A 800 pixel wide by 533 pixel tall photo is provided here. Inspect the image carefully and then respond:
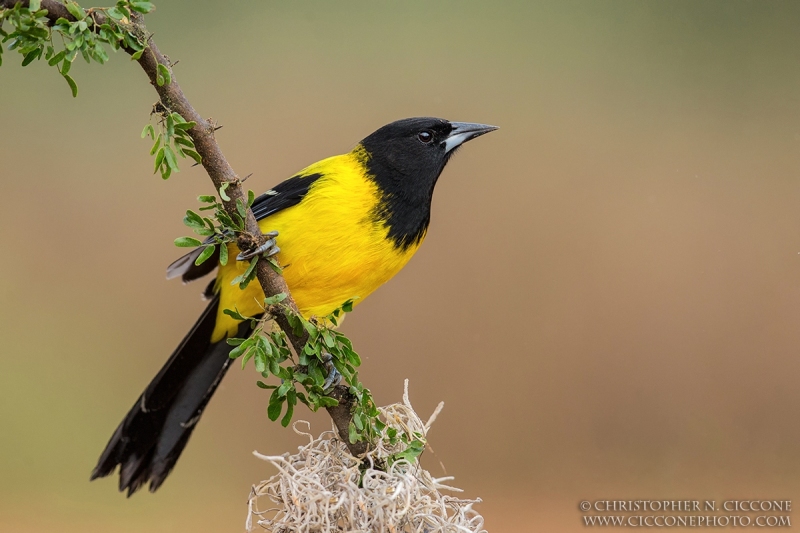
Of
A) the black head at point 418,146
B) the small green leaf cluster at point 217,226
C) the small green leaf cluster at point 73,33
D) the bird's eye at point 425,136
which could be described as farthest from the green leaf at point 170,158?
the bird's eye at point 425,136

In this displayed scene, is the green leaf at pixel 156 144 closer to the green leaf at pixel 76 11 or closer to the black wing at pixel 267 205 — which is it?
the green leaf at pixel 76 11

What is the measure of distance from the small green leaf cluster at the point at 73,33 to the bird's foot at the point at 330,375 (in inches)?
32.3

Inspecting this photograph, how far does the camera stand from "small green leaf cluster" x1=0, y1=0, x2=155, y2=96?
1717 millimetres

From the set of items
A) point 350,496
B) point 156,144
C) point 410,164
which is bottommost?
point 350,496

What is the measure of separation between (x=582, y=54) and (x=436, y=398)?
2.75m

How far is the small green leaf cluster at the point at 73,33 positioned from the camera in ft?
5.63

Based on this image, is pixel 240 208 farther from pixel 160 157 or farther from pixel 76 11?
pixel 76 11

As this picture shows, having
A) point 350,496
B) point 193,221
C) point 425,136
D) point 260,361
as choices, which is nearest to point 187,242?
point 193,221

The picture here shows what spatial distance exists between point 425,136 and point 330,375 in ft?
4.09

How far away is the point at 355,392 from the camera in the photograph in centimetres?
A: 201

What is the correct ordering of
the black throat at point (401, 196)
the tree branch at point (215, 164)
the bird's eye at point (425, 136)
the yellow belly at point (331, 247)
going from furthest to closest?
the bird's eye at point (425, 136) < the black throat at point (401, 196) < the yellow belly at point (331, 247) < the tree branch at point (215, 164)

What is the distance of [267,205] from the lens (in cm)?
278

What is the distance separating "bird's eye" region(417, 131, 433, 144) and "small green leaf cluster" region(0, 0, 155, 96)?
1.33 m

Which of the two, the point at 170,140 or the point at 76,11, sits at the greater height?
the point at 76,11
